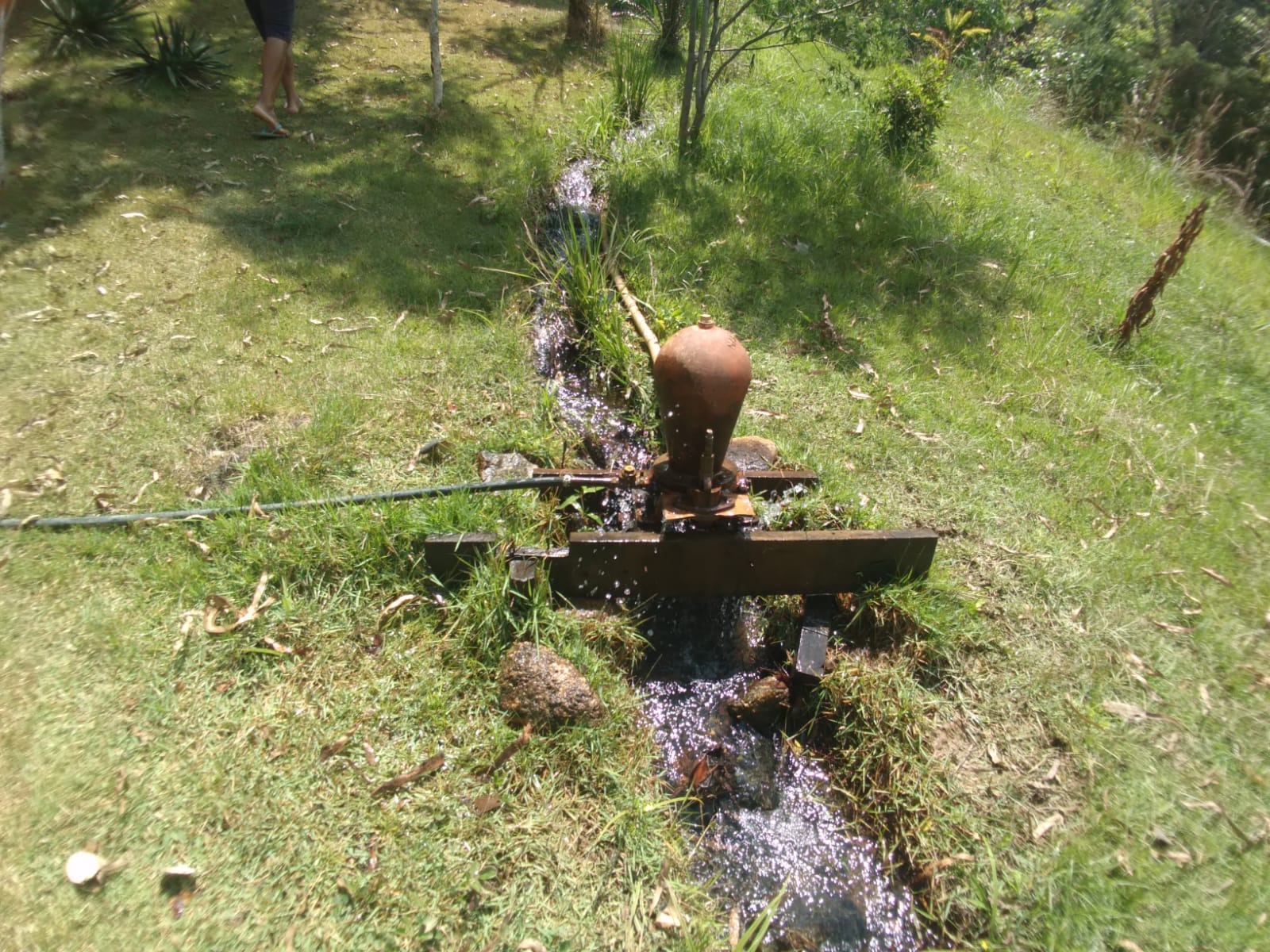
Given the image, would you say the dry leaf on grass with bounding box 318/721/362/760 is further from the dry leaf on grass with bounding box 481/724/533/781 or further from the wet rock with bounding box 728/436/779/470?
the wet rock with bounding box 728/436/779/470

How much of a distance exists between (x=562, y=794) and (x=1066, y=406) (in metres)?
3.79

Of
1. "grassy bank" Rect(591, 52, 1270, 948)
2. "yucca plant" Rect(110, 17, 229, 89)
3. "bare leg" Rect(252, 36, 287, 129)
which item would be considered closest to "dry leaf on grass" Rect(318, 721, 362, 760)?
"grassy bank" Rect(591, 52, 1270, 948)

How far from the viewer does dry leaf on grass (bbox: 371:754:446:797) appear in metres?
2.38

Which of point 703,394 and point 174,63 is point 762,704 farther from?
point 174,63

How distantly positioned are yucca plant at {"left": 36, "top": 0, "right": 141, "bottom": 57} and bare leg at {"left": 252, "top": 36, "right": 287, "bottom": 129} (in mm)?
1959

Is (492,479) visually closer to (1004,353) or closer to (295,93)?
(1004,353)

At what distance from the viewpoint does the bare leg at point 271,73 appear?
550 centimetres

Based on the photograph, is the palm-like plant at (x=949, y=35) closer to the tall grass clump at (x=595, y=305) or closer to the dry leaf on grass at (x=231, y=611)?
the tall grass clump at (x=595, y=305)

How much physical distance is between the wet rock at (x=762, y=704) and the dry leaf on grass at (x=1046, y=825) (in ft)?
3.03

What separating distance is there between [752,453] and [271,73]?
499cm

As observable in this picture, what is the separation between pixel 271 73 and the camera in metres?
5.61

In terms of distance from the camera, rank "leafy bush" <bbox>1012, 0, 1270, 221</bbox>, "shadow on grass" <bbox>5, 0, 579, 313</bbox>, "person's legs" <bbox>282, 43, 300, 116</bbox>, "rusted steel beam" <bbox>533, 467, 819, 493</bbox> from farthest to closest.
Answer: "leafy bush" <bbox>1012, 0, 1270, 221</bbox> → "person's legs" <bbox>282, 43, 300, 116</bbox> → "shadow on grass" <bbox>5, 0, 579, 313</bbox> → "rusted steel beam" <bbox>533, 467, 819, 493</bbox>

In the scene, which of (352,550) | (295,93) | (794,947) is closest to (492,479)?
(352,550)

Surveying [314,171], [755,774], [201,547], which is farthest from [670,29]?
[755,774]
